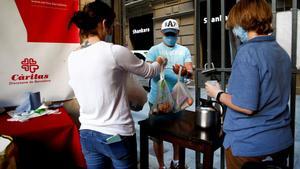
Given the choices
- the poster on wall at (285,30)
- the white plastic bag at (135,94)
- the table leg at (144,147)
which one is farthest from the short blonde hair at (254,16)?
the table leg at (144,147)

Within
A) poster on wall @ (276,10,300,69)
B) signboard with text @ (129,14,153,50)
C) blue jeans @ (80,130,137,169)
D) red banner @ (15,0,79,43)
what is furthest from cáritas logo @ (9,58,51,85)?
signboard with text @ (129,14,153,50)

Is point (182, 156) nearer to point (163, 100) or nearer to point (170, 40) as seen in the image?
point (163, 100)

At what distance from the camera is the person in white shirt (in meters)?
1.37

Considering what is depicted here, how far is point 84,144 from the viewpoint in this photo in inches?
61.0

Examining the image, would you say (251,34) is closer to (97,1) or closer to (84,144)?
(97,1)

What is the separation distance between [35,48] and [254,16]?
171cm

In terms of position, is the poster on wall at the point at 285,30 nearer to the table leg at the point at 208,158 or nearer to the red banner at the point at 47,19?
the table leg at the point at 208,158

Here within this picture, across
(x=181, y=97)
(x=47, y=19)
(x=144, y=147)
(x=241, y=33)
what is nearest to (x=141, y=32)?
(x=47, y=19)

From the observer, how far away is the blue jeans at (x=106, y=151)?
144 cm

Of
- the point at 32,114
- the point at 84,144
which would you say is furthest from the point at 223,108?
the point at 32,114

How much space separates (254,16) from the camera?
4.28 ft

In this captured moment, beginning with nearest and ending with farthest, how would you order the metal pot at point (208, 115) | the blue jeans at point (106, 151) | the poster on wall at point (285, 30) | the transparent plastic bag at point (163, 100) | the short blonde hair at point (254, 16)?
1. the short blonde hair at point (254, 16)
2. the blue jeans at point (106, 151)
3. the metal pot at point (208, 115)
4. the poster on wall at point (285, 30)
5. the transparent plastic bag at point (163, 100)

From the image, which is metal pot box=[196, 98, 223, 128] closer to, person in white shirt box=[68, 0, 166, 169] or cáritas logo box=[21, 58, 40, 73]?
person in white shirt box=[68, 0, 166, 169]

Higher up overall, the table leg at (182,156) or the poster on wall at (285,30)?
the poster on wall at (285,30)
